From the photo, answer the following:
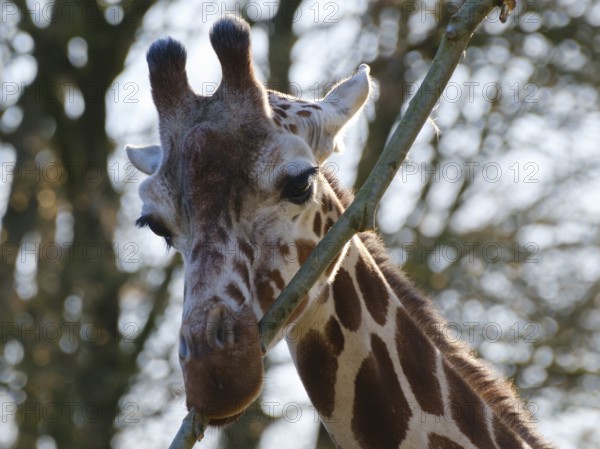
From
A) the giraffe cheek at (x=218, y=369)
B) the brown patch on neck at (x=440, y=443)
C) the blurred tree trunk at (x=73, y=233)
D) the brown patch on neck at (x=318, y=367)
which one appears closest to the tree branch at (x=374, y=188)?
the giraffe cheek at (x=218, y=369)

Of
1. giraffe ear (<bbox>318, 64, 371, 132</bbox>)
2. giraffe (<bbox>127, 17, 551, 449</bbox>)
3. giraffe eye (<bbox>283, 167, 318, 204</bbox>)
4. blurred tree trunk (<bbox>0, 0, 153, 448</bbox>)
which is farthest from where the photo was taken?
blurred tree trunk (<bbox>0, 0, 153, 448</bbox>)

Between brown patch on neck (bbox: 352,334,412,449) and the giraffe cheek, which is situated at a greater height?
the giraffe cheek

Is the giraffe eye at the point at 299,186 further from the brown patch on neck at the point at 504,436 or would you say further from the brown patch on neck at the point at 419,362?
the brown patch on neck at the point at 504,436

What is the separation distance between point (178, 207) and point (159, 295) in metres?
9.84

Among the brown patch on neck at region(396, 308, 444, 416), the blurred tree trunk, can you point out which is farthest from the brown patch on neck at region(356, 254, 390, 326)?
the blurred tree trunk

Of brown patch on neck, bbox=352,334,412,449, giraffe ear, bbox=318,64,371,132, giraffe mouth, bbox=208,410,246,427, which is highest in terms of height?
giraffe ear, bbox=318,64,371,132

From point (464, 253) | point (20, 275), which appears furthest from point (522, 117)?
point (20, 275)

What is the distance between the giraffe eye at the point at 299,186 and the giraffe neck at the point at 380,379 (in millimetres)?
423

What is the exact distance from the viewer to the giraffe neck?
549cm

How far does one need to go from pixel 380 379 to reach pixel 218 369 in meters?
1.17

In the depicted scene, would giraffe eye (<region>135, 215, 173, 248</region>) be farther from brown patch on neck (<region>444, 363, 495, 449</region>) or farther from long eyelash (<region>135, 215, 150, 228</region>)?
brown patch on neck (<region>444, 363, 495, 449</region>)

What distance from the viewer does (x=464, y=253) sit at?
15.6 m

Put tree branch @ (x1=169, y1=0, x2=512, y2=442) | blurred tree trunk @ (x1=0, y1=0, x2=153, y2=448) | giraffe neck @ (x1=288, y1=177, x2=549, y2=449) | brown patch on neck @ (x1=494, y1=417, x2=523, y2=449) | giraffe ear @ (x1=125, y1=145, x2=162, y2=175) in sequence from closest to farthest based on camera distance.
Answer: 1. tree branch @ (x1=169, y1=0, x2=512, y2=442)
2. giraffe neck @ (x1=288, y1=177, x2=549, y2=449)
3. brown patch on neck @ (x1=494, y1=417, x2=523, y2=449)
4. giraffe ear @ (x1=125, y1=145, x2=162, y2=175)
5. blurred tree trunk @ (x1=0, y1=0, x2=153, y2=448)

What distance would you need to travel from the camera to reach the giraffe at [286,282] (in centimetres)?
483
